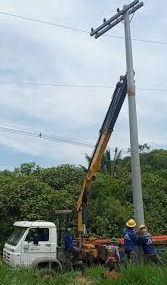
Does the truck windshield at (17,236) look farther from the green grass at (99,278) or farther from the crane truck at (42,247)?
the green grass at (99,278)

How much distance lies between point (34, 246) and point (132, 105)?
6113 millimetres

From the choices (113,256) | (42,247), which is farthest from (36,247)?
(113,256)

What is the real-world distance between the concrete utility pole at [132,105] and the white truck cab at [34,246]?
3161mm

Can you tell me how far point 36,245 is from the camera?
701 inches

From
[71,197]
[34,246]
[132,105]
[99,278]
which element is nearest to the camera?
[99,278]

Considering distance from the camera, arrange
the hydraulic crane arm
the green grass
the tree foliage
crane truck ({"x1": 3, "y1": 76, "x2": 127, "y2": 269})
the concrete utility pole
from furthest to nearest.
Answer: the tree foliage → the hydraulic crane arm → the concrete utility pole → crane truck ({"x1": 3, "y1": 76, "x2": 127, "y2": 269}) → the green grass

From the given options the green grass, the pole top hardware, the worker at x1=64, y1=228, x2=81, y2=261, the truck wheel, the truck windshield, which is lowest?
the green grass

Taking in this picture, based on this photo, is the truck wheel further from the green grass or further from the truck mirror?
the green grass

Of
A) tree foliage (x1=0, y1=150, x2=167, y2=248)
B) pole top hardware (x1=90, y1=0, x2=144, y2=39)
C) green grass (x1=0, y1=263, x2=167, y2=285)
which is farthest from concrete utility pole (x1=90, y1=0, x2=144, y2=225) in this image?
green grass (x1=0, y1=263, x2=167, y2=285)

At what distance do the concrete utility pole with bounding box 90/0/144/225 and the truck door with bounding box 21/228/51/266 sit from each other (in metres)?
3.31

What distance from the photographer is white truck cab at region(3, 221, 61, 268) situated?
17547 millimetres

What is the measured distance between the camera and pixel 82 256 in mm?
18328

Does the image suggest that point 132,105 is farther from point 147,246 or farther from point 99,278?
point 99,278

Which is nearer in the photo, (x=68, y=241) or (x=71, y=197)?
(x=68, y=241)
